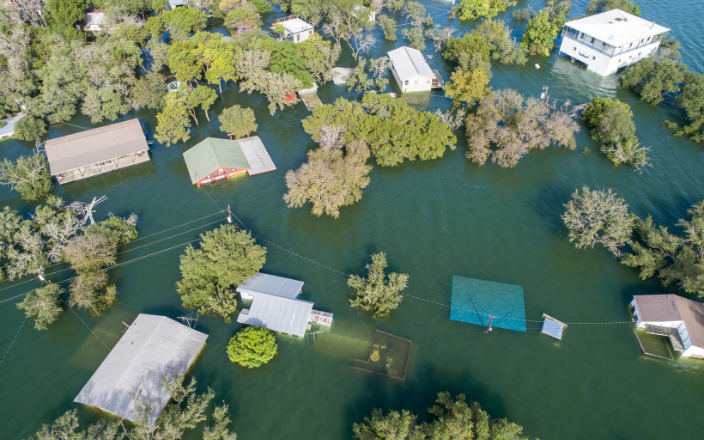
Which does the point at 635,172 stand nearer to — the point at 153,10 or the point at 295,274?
the point at 295,274

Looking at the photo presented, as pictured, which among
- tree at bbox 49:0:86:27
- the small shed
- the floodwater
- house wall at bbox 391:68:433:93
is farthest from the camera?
tree at bbox 49:0:86:27

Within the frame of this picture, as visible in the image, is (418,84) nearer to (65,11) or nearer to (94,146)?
(94,146)

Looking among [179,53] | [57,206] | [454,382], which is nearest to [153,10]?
[179,53]

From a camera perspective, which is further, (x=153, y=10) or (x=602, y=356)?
(x=153, y=10)

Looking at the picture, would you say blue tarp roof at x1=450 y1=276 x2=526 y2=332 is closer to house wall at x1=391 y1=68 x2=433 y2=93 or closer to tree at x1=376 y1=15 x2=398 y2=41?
house wall at x1=391 y1=68 x2=433 y2=93

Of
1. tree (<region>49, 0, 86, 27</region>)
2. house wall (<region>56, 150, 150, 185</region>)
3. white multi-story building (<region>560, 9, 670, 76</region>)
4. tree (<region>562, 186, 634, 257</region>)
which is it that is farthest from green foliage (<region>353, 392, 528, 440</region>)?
tree (<region>49, 0, 86, 27</region>)
